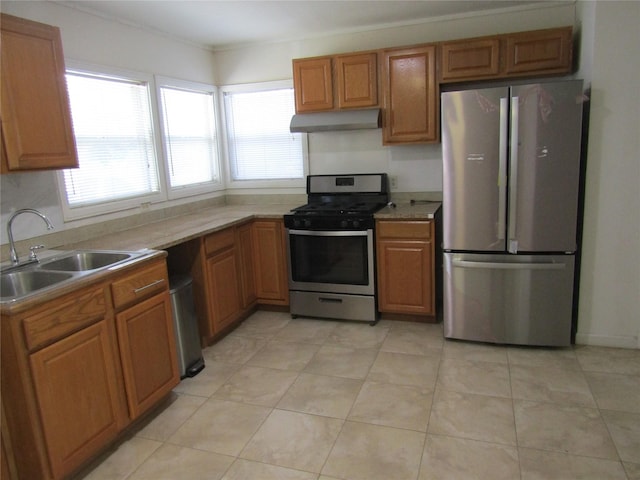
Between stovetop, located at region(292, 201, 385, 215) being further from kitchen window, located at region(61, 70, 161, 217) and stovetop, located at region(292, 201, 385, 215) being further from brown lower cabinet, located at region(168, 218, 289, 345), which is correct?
kitchen window, located at region(61, 70, 161, 217)

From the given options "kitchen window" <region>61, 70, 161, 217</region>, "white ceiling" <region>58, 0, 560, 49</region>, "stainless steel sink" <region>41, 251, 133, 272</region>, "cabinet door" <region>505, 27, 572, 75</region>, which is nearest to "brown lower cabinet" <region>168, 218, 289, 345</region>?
"kitchen window" <region>61, 70, 161, 217</region>

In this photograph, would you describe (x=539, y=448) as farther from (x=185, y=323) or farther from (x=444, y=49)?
(x=444, y=49)

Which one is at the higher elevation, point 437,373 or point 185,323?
point 185,323

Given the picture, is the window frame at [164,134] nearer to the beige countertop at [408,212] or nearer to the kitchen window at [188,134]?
the kitchen window at [188,134]

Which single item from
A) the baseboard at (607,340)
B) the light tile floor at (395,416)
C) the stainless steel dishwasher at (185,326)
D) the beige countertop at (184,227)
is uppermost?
the beige countertop at (184,227)

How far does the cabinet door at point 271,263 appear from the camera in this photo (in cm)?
385

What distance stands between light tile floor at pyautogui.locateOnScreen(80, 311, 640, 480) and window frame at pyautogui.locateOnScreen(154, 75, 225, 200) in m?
1.48

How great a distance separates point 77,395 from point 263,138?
301cm

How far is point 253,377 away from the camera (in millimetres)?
2932

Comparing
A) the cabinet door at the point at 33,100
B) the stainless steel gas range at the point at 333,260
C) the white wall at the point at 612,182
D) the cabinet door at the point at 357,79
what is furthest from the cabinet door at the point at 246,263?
the white wall at the point at 612,182

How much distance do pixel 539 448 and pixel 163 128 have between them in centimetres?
345

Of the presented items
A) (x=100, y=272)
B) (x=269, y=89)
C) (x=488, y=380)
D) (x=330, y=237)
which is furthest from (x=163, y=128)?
(x=488, y=380)

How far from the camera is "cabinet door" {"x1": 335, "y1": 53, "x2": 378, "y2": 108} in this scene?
3643mm

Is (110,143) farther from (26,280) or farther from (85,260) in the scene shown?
(26,280)
